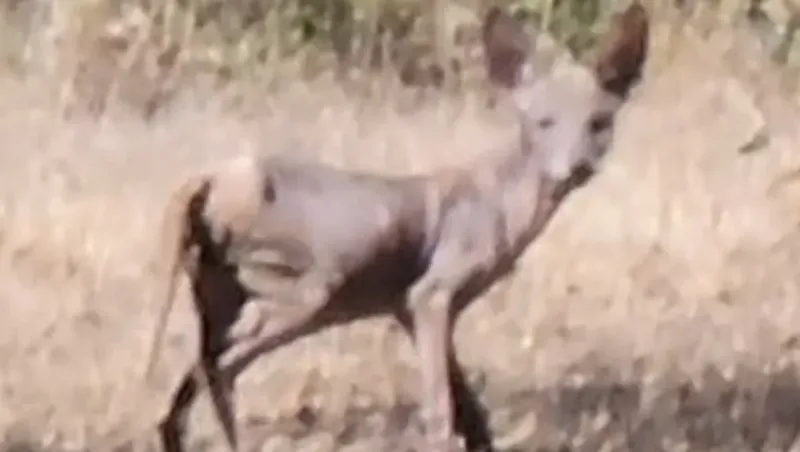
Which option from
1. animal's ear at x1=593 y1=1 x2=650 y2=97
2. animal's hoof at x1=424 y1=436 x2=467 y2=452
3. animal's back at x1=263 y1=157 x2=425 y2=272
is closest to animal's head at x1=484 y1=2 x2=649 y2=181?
animal's ear at x1=593 y1=1 x2=650 y2=97

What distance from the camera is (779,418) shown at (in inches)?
47.5

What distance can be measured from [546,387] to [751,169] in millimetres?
243

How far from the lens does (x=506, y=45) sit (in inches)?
45.0

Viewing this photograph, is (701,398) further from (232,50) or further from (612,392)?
(232,50)

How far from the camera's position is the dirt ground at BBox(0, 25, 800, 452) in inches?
45.8

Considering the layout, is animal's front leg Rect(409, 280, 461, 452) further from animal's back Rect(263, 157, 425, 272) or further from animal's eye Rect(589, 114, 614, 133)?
A: animal's eye Rect(589, 114, 614, 133)

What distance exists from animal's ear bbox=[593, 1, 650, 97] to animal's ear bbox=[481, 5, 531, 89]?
58 millimetres

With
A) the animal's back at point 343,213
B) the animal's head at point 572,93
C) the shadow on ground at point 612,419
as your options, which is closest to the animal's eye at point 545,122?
the animal's head at point 572,93

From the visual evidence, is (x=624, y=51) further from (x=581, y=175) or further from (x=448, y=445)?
(x=448, y=445)

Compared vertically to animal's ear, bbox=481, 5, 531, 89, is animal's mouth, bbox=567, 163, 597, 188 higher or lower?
lower

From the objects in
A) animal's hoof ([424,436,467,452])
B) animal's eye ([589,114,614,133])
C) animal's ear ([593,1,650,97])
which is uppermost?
animal's ear ([593,1,650,97])

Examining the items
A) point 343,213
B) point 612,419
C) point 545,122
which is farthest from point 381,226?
point 612,419

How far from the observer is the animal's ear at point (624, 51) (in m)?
1.14

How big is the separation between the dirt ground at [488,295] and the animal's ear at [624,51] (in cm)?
2
